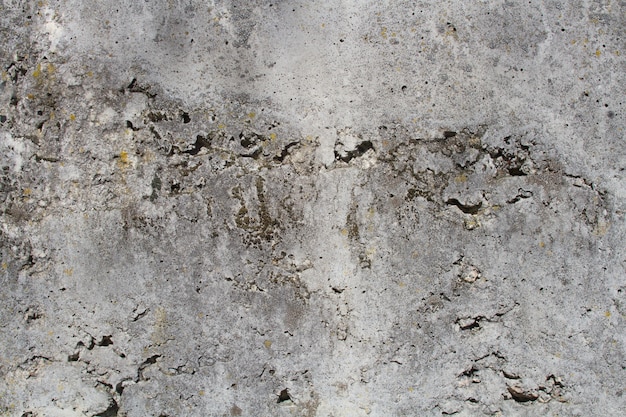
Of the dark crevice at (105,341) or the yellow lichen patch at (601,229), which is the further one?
the dark crevice at (105,341)

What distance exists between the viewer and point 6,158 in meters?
1.69

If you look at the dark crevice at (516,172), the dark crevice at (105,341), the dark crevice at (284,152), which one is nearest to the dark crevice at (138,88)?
the dark crevice at (284,152)

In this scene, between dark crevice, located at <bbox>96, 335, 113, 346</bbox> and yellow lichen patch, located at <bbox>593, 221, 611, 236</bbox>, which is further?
dark crevice, located at <bbox>96, 335, 113, 346</bbox>

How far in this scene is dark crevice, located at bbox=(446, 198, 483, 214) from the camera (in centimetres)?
163

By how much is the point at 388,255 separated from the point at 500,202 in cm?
42

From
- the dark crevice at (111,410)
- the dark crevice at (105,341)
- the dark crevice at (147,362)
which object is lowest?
the dark crevice at (111,410)

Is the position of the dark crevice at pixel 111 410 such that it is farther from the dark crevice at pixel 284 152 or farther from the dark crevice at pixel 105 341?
the dark crevice at pixel 284 152

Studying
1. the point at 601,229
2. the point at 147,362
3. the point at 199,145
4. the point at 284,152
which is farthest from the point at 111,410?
the point at 601,229

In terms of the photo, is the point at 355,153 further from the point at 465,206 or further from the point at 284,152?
the point at 465,206

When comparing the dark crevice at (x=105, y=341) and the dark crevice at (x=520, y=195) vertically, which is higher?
the dark crevice at (x=520, y=195)

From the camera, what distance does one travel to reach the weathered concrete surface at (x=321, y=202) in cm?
161

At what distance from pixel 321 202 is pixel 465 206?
50cm

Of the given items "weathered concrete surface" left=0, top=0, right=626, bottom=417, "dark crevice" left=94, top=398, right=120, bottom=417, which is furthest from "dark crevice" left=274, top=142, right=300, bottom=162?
"dark crevice" left=94, top=398, right=120, bottom=417

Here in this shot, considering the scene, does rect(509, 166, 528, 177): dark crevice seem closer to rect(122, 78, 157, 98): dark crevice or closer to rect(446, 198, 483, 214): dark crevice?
rect(446, 198, 483, 214): dark crevice
